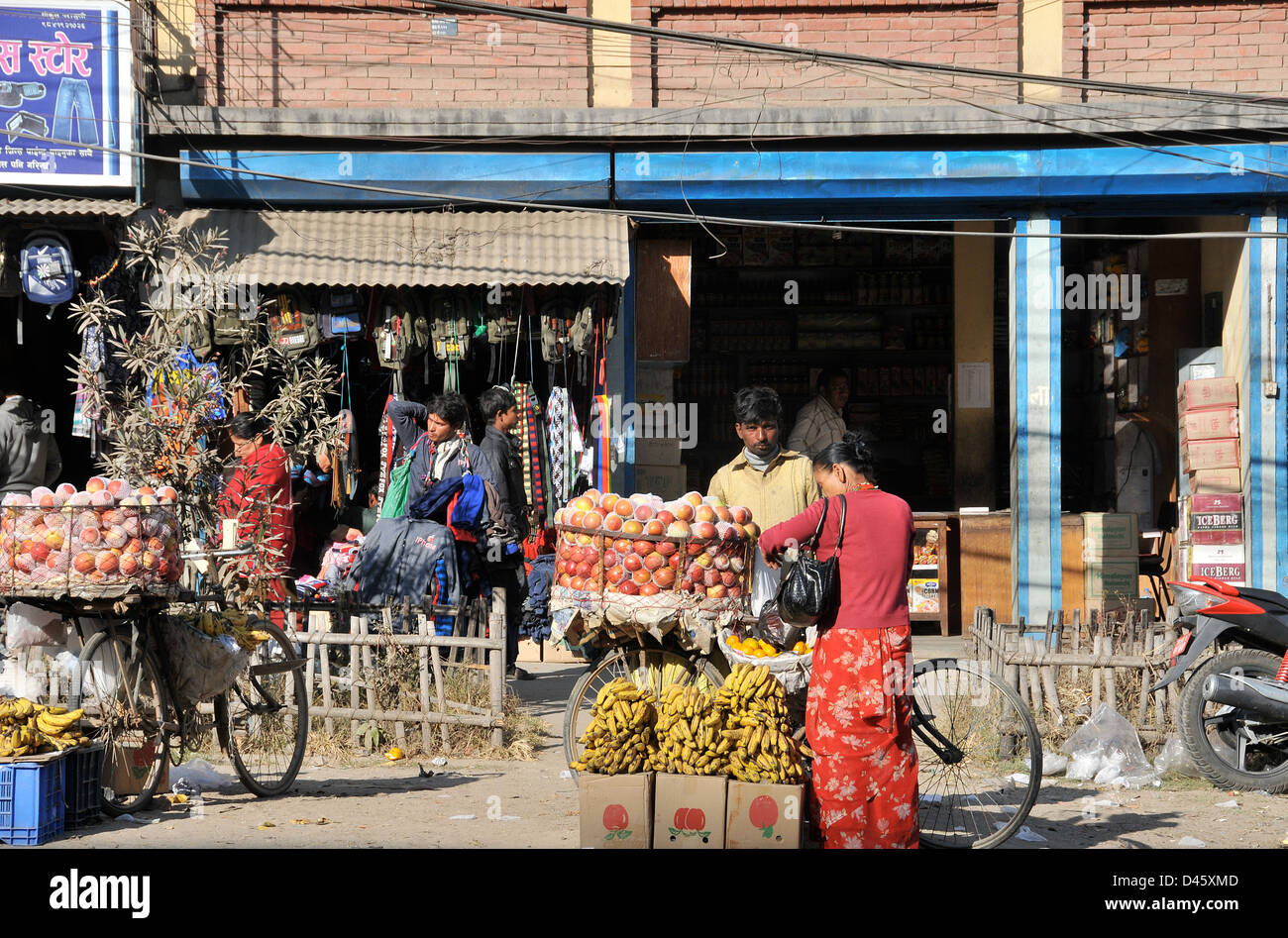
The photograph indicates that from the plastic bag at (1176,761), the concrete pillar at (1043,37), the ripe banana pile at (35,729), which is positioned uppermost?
the concrete pillar at (1043,37)

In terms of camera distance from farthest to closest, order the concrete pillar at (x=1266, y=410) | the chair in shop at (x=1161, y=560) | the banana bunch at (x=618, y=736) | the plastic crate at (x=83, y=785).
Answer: the chair in shop at (x=1161, y=560), the concrete pillar at (x=1266, y=410), the plastic crate at (x=83, y=785), the banana bunch at (x=618, y=736)

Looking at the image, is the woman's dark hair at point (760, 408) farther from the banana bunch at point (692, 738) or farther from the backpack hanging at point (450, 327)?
the backpack hanging at point (450, 327)

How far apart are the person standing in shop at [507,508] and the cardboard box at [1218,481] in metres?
6.17

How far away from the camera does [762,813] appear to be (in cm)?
543

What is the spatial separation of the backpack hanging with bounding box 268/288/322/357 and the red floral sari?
6996 mm

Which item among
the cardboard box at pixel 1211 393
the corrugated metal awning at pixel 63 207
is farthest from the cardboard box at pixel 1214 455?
the corrugated metal awning at pixel 63 207

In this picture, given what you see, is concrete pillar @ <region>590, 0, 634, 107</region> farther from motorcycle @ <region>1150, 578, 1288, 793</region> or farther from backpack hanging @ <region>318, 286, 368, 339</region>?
motorcycle @ <region>1150, 578, 1288, 793</region>

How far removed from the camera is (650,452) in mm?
12375

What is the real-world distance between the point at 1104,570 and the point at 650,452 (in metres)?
4.25

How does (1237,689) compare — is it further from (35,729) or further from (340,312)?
(340,312)

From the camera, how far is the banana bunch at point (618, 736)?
5.52 meters

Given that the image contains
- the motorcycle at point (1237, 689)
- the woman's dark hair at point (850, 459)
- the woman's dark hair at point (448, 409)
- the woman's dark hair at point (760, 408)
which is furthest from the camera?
the woman's dark hair at point (448, 409)

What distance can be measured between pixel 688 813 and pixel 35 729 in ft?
10.2

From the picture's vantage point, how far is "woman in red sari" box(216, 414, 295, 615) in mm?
8617
